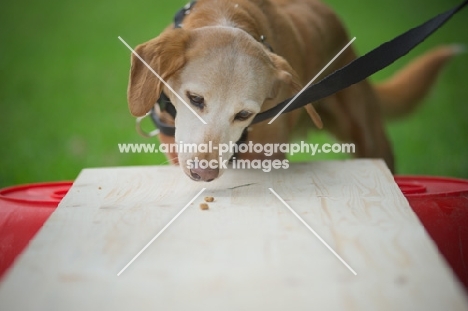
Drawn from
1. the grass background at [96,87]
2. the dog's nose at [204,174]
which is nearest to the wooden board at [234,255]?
the dog's nose at [204,174]

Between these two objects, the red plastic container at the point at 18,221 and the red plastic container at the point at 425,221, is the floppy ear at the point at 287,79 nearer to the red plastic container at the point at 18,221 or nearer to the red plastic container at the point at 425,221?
the red plastic container at the point at 425,221

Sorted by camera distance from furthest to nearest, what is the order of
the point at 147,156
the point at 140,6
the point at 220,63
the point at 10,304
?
the point at 140,6 < the point at 147,156 < the point at 220,63 < the point at 10,304

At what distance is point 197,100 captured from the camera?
246 cm

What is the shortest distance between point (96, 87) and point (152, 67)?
11.6 ft

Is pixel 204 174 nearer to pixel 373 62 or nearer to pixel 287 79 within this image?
pixel 287 79

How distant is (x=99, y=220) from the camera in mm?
1971

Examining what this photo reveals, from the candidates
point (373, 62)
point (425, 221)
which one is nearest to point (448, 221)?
point (425, 221)

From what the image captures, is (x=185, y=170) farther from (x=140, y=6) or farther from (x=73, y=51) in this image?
(x=140, y=6)

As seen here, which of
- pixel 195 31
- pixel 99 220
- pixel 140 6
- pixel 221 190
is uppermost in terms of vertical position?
pixel 195 31

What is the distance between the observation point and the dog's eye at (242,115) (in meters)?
2.48

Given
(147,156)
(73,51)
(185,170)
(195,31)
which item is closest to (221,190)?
(185,170)

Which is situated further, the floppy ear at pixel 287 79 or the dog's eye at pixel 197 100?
the floppy ear at pixel 287 79

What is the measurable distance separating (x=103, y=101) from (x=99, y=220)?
3.81 meters

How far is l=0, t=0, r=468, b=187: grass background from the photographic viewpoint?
15.4 feet
